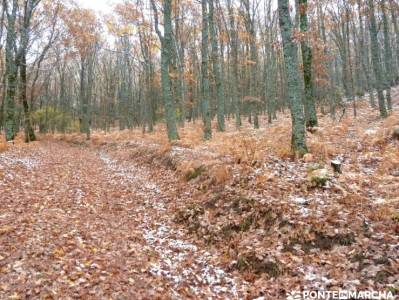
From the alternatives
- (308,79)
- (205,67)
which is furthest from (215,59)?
(308,79)

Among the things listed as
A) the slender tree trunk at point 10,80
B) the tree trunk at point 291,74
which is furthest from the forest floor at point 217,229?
the slender tree trunk at point 10,80

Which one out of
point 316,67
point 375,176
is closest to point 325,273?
point 375,176

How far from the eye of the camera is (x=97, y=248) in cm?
622

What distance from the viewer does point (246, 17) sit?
23.8 metres

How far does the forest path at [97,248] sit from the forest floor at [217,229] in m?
0.02

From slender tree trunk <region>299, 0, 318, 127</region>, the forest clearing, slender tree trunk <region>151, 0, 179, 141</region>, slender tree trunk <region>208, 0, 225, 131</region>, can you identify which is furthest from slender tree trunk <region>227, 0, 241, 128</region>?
the forest clearing

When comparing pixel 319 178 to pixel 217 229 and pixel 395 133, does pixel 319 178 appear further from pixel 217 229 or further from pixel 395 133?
pixel 395 133

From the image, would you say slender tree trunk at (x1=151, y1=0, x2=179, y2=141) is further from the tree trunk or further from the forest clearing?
the tree trunk

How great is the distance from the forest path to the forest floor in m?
0.02

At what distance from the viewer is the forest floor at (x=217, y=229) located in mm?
4996

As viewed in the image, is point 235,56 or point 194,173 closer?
point 194,173

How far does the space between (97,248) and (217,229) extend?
2351 millimetres

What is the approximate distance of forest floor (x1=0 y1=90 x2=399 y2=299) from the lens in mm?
4996

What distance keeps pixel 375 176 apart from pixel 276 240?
3.15 m
